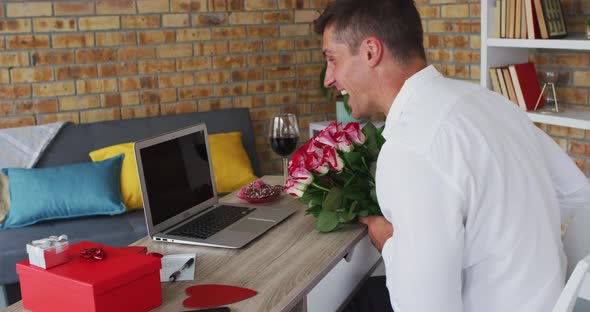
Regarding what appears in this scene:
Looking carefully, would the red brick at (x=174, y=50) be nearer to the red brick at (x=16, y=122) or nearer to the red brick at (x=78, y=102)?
the red brick at (x=78, y=102)

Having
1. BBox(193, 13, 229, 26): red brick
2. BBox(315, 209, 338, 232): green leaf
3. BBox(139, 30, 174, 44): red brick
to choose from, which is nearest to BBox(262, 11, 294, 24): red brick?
BBox(193, 13, 229, 26): red brick

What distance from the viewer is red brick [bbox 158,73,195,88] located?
3982mm

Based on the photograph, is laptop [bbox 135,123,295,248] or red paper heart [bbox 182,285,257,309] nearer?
red paper heart [bbox 182,285,257,309]

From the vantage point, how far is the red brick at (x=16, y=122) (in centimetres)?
359

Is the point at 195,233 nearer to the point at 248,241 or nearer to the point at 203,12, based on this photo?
the point at 248,241

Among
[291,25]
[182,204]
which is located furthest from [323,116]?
[182,204]

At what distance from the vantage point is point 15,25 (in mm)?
3529

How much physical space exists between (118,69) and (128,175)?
74 cm

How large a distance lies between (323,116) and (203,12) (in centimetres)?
109

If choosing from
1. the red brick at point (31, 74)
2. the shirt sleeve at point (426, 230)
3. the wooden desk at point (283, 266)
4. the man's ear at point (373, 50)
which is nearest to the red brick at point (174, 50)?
the red brick at point (31, 74)

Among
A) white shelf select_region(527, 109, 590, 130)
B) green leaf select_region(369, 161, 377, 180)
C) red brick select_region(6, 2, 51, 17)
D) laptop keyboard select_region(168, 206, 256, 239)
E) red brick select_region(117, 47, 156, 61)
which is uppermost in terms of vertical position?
red brick select_region(6, 2, 51, 17)

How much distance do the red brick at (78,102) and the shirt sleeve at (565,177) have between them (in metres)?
2.82

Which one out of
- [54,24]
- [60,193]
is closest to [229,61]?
[54,24]

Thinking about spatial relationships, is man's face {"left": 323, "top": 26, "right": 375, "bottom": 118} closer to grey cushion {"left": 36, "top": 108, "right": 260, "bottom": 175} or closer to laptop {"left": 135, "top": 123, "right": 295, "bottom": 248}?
laptop {"left": 135, "top": 123, "right": 295, "bottom": 248}
